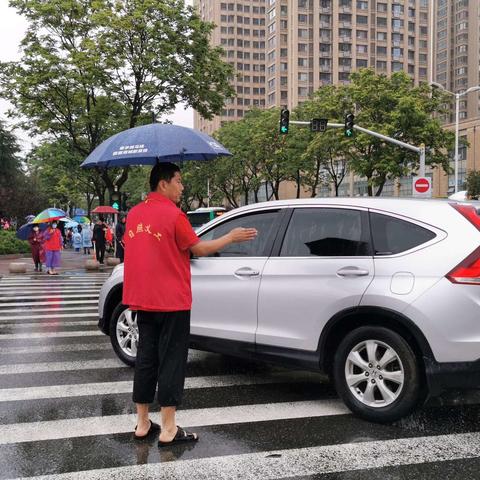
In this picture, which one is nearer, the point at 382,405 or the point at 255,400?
the point at 382,405

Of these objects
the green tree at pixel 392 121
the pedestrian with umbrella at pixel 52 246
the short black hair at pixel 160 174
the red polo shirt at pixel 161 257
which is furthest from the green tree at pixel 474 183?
the red polo shirt at pixel 161 257

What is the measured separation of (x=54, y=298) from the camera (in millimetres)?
12125

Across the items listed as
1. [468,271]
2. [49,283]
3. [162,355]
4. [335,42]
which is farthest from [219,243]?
[335,42]

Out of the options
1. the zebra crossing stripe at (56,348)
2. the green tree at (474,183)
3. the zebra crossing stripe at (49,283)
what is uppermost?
the green tree at (474,183)

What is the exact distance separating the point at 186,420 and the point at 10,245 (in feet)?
75.8

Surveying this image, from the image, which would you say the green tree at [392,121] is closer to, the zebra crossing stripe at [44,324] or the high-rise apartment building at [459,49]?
the zebra crossing stripe at [44,324]

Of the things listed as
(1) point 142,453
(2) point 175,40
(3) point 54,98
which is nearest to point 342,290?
(1) point 142,453

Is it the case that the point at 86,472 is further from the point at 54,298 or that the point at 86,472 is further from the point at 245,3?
the point at 245,3

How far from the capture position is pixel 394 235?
451 cm

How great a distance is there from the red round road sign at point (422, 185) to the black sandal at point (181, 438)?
69.2 ft

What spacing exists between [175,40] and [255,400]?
64.5ft

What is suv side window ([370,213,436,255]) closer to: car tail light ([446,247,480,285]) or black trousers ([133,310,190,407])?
car tail light ([446,247,480,285])

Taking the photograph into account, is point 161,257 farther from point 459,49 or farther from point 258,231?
point 459,49

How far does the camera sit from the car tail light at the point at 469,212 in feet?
14.1
